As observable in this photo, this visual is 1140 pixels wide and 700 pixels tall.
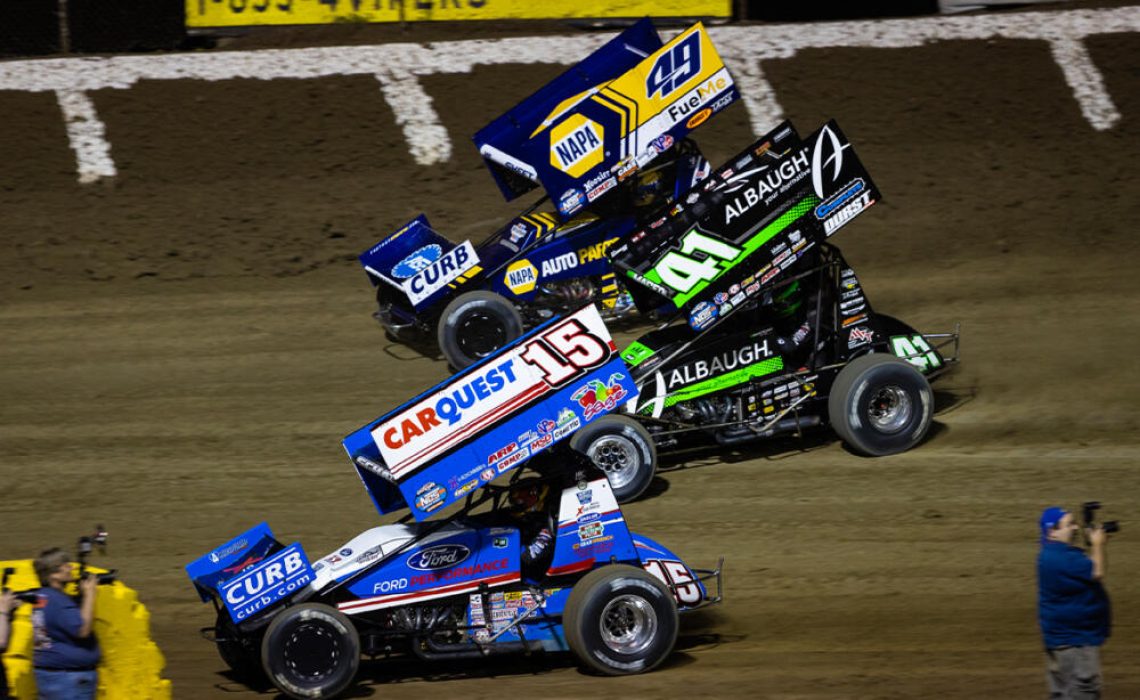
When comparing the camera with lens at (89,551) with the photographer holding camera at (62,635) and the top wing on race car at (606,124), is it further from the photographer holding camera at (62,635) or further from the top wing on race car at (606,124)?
the top wing on race car at (606,124)

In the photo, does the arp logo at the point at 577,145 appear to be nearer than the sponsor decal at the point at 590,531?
No

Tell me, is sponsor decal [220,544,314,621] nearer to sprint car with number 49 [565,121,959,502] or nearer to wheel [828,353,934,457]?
sprint car with number 49 [565,121,959,502]

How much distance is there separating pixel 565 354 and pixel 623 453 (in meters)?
3.00

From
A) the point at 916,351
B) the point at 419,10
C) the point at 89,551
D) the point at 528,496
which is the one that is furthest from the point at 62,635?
the point at 419,10

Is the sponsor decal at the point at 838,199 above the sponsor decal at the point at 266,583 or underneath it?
above

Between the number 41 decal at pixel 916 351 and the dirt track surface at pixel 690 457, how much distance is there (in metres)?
0.62

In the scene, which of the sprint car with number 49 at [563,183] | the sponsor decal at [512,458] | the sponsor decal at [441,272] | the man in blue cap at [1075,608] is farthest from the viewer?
the sprint car with number 49 at [563,183]

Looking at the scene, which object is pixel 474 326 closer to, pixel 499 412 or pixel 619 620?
pixel 499 412

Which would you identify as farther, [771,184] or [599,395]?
[771,184]

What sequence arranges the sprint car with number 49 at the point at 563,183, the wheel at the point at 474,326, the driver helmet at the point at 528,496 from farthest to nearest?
1. the sprint car with number 49 at the point at 563,183
2. the wheel at the point at 474,326
3. the driver helmet at the point at 528,496

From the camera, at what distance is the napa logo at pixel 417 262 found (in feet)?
48.7

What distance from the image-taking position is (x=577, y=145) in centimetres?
1502

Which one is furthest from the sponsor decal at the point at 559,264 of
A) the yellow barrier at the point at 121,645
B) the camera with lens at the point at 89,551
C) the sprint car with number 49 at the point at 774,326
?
the camera with lens at the point at 89,551

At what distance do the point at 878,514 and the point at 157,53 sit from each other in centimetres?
1427
